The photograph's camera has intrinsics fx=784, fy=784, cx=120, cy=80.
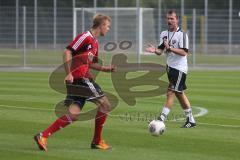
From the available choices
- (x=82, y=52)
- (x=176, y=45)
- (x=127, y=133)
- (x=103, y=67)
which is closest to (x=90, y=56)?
(x=82, y=52)

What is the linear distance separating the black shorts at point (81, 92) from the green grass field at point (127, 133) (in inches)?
27.1

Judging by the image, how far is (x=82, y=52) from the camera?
438 inches

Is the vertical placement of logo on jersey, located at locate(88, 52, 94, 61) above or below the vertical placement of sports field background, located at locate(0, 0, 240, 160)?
above

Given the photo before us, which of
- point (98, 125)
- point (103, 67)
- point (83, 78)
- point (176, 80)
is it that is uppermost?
point (103, 67)

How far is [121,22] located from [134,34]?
1688 millimetres

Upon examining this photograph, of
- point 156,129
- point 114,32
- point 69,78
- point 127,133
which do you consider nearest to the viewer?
point 69,78

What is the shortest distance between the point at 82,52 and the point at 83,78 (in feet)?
1.27

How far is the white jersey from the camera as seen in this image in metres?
13.7

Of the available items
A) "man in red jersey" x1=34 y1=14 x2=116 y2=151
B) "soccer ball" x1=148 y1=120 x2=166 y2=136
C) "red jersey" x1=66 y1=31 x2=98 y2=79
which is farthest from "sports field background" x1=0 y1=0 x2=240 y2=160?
"red jersey" x1=66 y1=31 x2=98 y2=79

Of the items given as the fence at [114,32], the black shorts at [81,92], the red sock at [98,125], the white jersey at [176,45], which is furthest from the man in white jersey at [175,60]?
the fence at [114,32]

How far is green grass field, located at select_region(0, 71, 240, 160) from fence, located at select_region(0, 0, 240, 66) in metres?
20.2

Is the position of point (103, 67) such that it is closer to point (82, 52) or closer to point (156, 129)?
point (82, 52)

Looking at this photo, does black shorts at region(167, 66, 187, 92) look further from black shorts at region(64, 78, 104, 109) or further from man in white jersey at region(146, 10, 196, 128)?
black shorts at region(64, 78, 104, 109)

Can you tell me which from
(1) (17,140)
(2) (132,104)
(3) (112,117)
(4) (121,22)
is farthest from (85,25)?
(1) (17,140)
